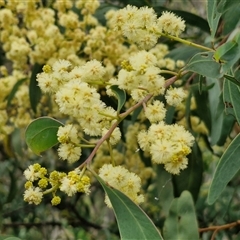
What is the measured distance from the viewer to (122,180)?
950mm

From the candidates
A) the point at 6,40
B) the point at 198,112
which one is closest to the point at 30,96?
the point at 6,40

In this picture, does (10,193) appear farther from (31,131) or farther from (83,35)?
(31,131)

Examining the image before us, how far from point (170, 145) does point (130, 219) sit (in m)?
0.14

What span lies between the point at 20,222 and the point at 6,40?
2.46ft

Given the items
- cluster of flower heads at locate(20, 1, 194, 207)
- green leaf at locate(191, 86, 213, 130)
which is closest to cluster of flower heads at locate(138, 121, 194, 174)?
cluster of flower heads at locate(20, 1, 194, 207)

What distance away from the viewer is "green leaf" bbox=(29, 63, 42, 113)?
1.70 meters

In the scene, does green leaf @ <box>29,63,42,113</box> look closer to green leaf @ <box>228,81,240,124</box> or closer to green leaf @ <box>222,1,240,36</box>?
green leaf @ <box>222,1,240,36</box>

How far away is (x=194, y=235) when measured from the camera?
117 centimetres

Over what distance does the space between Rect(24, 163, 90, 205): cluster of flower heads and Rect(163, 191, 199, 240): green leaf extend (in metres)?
0.33

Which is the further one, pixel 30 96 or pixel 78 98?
pixel 30 96

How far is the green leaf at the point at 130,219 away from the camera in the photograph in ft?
3.08

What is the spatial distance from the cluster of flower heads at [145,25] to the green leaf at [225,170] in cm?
23

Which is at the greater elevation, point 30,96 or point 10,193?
point 30,96

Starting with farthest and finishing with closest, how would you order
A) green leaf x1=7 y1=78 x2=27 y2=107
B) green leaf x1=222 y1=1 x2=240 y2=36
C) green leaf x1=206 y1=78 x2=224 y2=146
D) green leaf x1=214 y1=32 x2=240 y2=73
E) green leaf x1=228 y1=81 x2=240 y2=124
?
1. green leaf x1=7 y1=78 x2=27 y2=107
2. green leaf x1=206 y1=78 x2=224 y2=146
3. green leaf x1=222 y1=1 x2=240 y2=36
4. green leaf x1=228 y1=81 x2=240 y2=124
5. green leaf x1=214 y1=32 x2=240 y2=73
